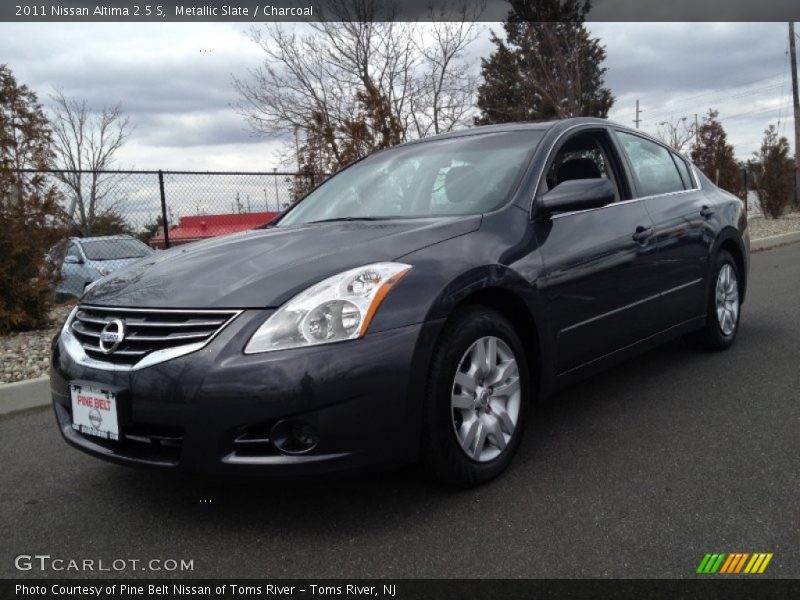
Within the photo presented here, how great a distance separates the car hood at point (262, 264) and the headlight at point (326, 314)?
5 centimetres

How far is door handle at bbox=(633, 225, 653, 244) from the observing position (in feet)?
12.6

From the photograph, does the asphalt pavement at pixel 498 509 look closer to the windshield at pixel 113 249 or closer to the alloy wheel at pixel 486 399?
the alloy wheel at pixel 486 399

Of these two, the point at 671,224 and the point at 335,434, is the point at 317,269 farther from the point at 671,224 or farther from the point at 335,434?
the point at 671,224

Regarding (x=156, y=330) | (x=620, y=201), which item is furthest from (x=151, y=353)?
(x=620, y=201)

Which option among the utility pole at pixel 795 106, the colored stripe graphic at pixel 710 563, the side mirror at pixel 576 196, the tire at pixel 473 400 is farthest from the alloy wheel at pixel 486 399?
the utility pole at pixel 795 106

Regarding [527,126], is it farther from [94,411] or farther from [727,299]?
[94,411]

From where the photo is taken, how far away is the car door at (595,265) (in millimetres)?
3270

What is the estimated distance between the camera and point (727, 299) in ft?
16.1

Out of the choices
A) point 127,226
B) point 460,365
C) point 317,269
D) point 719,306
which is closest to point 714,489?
point 460,365

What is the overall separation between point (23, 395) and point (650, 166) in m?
4.37

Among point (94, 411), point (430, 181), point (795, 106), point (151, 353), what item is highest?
point (795, 106)

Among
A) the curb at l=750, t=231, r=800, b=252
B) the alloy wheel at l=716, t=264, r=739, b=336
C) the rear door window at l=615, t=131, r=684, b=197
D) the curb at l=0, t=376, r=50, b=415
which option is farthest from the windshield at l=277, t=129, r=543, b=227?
the curb at l=750, t=231, r=800, b=252
